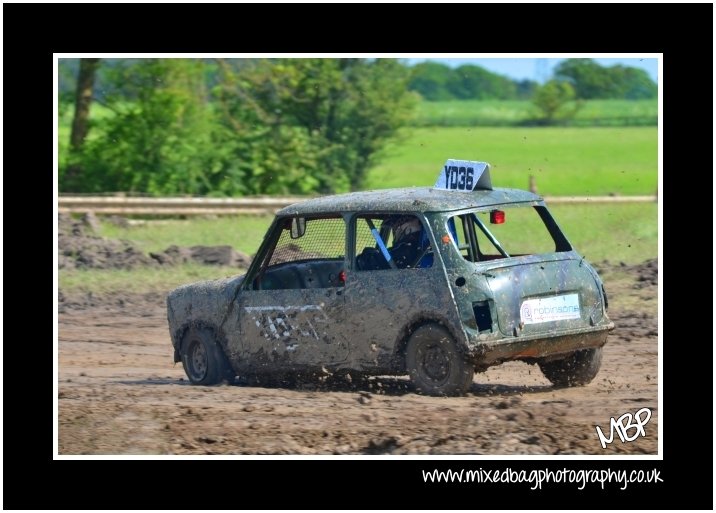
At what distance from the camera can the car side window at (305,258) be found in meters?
10.8

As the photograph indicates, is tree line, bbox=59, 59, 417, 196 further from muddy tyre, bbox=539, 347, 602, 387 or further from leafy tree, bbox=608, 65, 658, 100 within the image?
muddy tyre, bbox=539, 347, 602, 387

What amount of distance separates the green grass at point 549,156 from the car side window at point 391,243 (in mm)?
24008

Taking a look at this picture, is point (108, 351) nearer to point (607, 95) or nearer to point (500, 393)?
point (500, 393)

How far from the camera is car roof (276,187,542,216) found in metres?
9.95

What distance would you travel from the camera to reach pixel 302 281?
1123 centimetres

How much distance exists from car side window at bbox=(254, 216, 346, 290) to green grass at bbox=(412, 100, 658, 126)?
30.6 meters

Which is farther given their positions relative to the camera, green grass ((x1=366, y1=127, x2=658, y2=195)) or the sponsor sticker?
green grass ((x1=366, y1=127, x2=658, y2=195))

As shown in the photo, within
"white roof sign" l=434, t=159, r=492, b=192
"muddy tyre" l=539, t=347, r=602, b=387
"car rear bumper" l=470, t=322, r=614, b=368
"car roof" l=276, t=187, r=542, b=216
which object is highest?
"white roof sign" l=434, t=159, r=492, b=192

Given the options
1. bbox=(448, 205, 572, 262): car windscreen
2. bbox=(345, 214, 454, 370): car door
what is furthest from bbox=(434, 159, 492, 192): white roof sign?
bbox=(345, 214, 454, 370): car door

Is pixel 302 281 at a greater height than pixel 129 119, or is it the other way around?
pixel 129 119

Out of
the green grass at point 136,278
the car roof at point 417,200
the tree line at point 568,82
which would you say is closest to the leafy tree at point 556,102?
the tree line at point 568,82

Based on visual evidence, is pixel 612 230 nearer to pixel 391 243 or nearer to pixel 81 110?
pixel 81 110

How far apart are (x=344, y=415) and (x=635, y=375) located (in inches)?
144

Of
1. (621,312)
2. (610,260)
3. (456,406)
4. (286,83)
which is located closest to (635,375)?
(456,406)
